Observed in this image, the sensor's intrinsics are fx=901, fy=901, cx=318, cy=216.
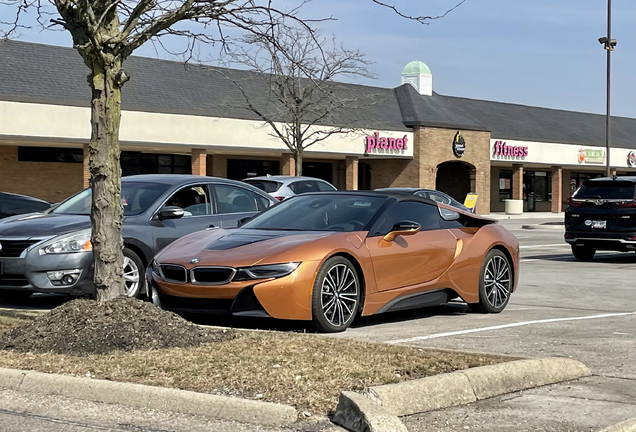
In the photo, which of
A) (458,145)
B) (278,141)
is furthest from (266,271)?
(458,145)

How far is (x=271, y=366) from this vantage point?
19.8 feet

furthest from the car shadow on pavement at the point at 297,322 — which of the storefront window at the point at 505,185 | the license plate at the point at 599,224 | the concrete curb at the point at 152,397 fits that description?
the storefront window at the point at 505,185

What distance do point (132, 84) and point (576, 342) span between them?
1240 inches

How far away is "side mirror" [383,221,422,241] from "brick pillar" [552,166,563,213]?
49.7 m

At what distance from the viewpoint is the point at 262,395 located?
536cm

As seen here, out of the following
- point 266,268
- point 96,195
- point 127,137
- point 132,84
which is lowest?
point 266,268

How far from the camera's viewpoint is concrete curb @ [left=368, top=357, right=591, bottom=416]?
5.24m

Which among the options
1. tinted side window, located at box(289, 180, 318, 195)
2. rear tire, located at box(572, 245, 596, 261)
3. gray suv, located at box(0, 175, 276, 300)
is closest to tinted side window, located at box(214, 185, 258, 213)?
gray suv, located at box(0, 175, 276, 300)

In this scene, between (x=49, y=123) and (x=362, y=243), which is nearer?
(x=362, y=243)

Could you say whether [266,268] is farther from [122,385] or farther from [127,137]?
[127,137]

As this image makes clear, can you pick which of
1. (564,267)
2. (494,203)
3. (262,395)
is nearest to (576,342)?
(262,395)

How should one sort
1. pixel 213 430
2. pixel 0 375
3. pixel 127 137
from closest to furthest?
pixel 213 430 < pixel 0 375 < pixel 127 137

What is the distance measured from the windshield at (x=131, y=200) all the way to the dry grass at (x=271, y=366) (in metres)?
4.05

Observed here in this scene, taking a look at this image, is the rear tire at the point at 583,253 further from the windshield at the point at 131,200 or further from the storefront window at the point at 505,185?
the storefront window at the point at 505,185
